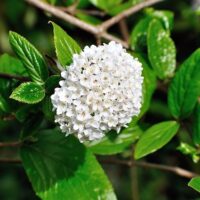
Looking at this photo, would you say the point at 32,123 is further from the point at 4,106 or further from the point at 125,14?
the point at 125,14

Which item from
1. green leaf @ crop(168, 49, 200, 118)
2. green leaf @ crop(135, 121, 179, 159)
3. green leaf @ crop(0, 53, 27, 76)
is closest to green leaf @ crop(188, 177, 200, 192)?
green leaf @ crop(135, 121, 179, 159)

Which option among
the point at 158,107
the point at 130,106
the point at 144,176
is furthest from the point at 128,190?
the point at 130,106

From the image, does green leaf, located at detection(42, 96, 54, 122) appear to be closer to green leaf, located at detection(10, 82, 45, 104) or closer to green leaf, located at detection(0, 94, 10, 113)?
green leaf, located at detection(10, 82, 45, 104)

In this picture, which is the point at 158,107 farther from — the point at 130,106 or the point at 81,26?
the point at 130,106

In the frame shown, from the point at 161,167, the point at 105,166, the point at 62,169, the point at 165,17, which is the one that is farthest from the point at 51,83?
the point at 105,166

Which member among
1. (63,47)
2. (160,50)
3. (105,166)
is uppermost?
(63,47)

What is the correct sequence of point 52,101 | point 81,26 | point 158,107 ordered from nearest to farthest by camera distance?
point 52,101 → point 81,26 → point 158,107

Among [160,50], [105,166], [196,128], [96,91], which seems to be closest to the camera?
[96,91]
